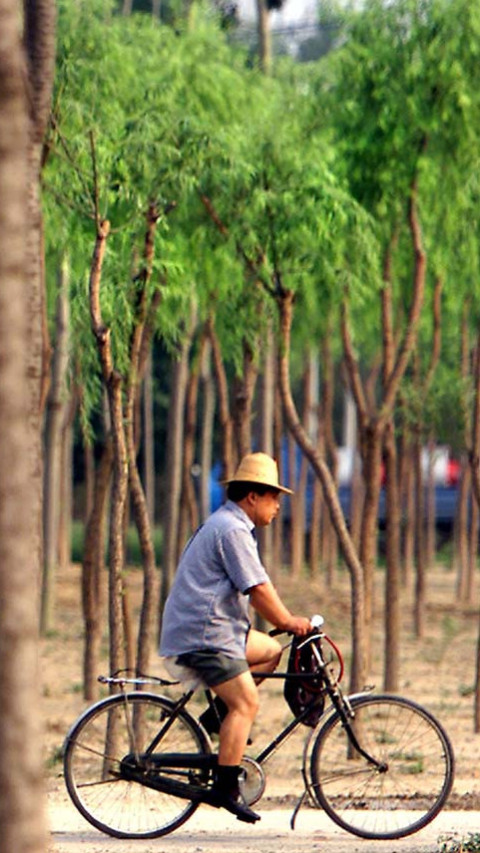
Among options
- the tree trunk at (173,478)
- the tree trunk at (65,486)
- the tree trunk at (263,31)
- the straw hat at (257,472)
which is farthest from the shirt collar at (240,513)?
the tree trunk at (65,486)

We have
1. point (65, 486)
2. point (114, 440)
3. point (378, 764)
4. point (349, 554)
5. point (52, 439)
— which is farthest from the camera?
point (65, 486)

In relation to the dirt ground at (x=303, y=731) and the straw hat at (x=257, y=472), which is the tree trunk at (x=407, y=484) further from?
the straw hat at (x=257, y=472)

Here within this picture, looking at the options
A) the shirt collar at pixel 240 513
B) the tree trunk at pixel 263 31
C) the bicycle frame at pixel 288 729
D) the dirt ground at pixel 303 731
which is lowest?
the dirt ground at pixel 303 731

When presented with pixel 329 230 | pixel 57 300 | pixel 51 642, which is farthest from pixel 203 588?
pixel 51 642

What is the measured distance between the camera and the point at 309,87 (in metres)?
14.5

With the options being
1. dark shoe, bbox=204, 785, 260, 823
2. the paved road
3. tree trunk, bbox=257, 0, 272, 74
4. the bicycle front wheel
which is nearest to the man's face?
the bicycle front wheel

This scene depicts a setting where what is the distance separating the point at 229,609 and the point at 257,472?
21.8 inches

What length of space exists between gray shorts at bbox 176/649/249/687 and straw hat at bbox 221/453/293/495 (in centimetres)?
68

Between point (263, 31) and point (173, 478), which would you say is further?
point (263, 31)

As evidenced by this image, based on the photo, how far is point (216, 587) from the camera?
7812 millimetres

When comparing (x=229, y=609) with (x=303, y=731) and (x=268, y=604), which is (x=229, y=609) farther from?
(x=303, y=731)

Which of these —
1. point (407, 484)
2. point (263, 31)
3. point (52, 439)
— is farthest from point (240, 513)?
Answer: point (407, 484)

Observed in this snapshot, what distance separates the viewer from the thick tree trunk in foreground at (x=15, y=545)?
14.2 ft

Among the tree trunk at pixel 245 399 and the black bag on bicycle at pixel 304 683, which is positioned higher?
the tree trunk at pixel 245 399
